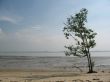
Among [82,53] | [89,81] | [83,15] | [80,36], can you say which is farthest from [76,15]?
[89,81]

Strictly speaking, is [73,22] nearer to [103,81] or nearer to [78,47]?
[78,47]

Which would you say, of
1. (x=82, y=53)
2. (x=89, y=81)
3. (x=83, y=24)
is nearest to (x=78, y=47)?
(x=82, y=53)

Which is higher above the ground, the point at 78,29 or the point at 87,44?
the point at 78,29

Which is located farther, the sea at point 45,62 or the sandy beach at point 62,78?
the sea at point 45,62

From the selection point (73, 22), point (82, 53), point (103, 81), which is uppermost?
point (73, 22)

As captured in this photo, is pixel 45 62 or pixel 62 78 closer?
pixel 62 78

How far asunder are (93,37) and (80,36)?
1629 mm

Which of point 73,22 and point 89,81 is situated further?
point 73,22

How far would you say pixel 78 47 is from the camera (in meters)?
28.3

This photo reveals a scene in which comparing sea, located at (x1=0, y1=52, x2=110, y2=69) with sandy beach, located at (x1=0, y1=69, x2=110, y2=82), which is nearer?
sandy beach, located at (x1=0, y1=69, x2=110, y2=82)

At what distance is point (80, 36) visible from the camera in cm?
2827

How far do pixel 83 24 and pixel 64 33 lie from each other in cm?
266

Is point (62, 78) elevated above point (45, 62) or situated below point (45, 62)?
above

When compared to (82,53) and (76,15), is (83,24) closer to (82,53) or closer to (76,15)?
(76,15)
